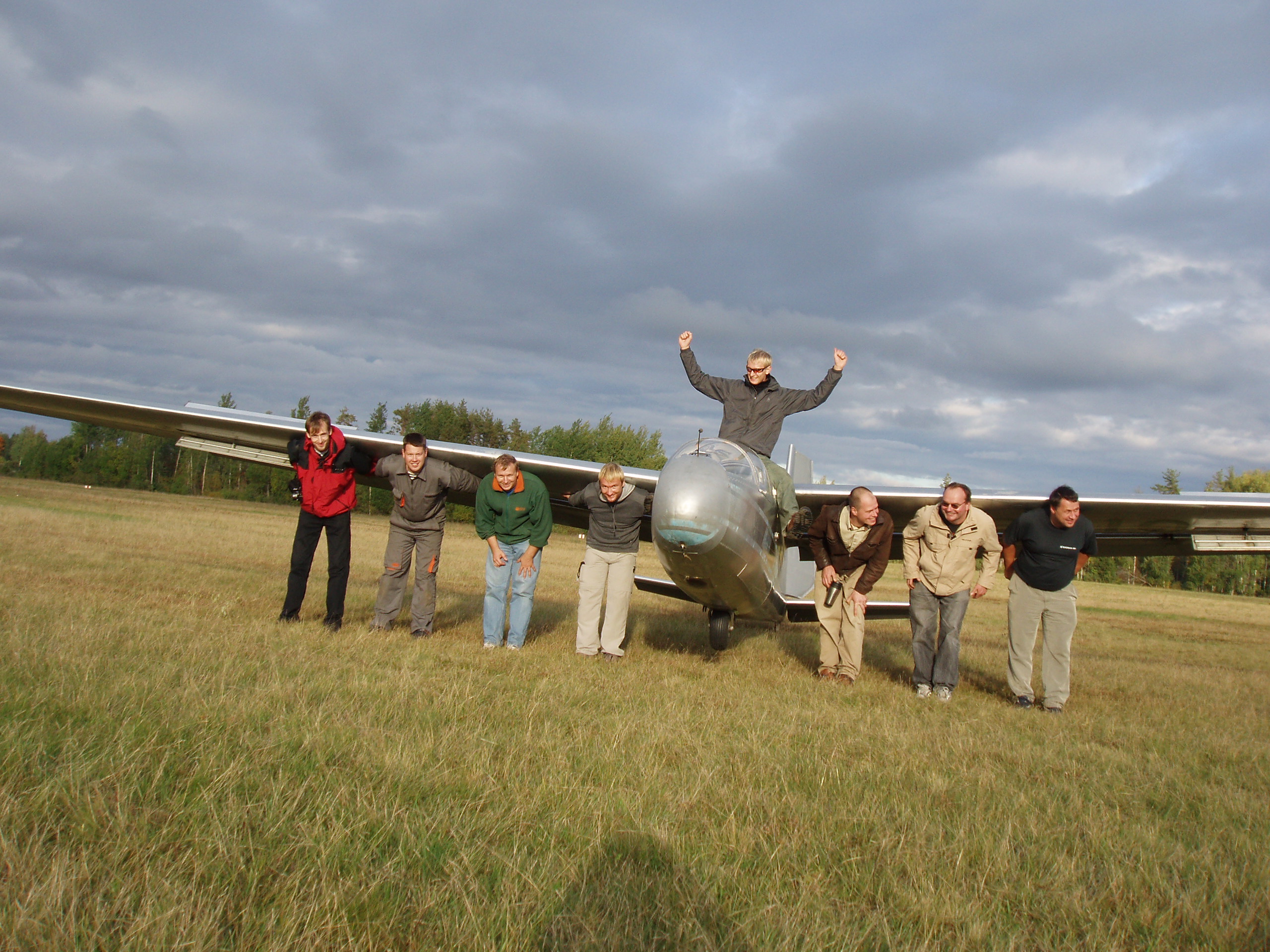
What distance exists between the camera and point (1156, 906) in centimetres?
333

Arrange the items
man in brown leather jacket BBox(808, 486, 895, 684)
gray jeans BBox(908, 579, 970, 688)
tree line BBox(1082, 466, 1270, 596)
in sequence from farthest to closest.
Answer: tree line BBox(1082, 466, 1270, 596) < man in brown leather jacket BBox(808, 486, 895, 684) < gray jeans BBox(908, 579, 970, 688)

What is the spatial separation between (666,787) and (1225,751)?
5.40m

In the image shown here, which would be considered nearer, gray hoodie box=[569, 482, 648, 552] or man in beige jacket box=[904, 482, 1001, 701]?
man in beige jacket box=[904, 482, 1001, 701]

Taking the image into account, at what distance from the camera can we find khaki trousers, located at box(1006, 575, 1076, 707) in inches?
315

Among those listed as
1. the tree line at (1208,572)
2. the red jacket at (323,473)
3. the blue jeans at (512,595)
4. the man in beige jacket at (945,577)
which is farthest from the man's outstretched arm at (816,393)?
the tree line at (1208,572)

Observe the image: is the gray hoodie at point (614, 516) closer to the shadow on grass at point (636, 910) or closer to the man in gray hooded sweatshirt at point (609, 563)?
the man in gray hooded sweatshirt at point (609, 563)

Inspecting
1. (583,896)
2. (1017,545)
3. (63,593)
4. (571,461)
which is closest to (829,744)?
(583,896)

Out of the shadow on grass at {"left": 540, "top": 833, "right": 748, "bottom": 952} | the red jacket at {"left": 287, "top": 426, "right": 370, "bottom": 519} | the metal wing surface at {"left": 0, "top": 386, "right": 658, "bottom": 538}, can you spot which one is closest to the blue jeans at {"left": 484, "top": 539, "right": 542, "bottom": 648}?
the metal wing surface at {"left": 0, "top": 386, "right": 658, "bottom": 538}

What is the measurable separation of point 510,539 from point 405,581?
1362 millimetres

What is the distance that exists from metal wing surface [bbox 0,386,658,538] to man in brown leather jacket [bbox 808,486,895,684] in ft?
7.30

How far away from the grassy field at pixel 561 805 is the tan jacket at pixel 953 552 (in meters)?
1.31

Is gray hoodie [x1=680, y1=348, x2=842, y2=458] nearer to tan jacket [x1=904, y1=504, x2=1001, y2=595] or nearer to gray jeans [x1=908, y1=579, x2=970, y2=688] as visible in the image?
tan jacket [x1=904, y1=504, x2=1001, y2=595]

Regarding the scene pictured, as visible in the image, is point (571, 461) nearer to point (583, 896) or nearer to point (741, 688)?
point (741, 688)

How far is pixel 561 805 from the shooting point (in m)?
3.79
